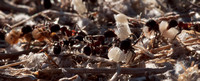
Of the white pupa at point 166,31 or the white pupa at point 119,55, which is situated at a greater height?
the white pupa at point 166,31

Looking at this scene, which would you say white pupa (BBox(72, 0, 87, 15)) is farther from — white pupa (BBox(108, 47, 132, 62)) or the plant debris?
white pupa (BBox(108, 47, 132, 62))

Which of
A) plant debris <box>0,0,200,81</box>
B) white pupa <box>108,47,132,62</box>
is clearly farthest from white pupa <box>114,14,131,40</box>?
white pupa <box>108,47,132,62</box>

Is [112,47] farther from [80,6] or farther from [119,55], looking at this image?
[80,6]

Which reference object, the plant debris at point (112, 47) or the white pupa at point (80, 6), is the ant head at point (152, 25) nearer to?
the plant debris at point (112, 47)

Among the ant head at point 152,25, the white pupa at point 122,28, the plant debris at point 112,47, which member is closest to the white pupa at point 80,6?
the plant debris at point 112,47

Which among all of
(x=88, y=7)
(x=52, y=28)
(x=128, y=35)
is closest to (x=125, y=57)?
(x=128, y=35)

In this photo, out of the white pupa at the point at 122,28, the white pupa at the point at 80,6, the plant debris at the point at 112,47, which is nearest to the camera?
the plant debris at the point at 112,47

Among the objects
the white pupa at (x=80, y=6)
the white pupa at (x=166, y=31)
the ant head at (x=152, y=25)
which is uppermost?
the white pupa at (x=80, y=6)

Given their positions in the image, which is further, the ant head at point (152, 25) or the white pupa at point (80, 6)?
the white pupa at point (80, 6)
